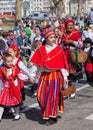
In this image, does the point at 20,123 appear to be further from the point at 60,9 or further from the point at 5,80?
the point at 60,9

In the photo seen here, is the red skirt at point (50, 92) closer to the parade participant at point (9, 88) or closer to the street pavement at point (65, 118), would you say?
the street pavement at point (65, 118)

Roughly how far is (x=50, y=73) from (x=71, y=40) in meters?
2.20

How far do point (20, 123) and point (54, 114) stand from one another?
651mm

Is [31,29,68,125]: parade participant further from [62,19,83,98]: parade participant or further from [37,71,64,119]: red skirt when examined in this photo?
[62,19,83,98]: parade participant

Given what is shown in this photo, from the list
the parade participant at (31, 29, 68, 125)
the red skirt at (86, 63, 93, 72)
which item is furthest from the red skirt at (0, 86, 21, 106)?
the red skirt at (86, 63, 93, 72)

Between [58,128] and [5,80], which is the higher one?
[5,80]

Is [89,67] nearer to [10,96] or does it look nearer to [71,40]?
[71,40]

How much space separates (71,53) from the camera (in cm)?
967

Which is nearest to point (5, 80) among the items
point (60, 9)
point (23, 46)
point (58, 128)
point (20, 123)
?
point (20, 123)

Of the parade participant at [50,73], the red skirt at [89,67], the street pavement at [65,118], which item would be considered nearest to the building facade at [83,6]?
the red skirt at [89,67]

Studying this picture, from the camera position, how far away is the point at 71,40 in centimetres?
950

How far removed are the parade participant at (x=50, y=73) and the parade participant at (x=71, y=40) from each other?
1980mm

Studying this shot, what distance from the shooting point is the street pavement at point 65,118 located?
7.45m

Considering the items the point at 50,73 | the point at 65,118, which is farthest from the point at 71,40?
the point at 50,73
